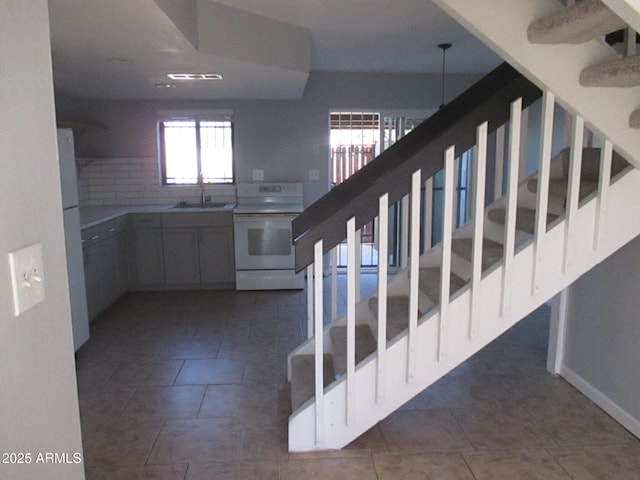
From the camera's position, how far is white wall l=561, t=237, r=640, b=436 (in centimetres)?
246

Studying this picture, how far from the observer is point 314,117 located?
5316 millimetres

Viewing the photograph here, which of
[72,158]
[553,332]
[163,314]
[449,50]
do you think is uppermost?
[449,50]

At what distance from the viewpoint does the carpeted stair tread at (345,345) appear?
2451 millimetres

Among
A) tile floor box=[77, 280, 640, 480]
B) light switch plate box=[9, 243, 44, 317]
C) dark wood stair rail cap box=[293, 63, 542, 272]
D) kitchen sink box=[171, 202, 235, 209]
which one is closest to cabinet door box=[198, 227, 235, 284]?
kitchen sink box=[171, 202, 235, 209]

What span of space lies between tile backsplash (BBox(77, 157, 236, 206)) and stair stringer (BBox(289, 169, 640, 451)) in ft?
11.7

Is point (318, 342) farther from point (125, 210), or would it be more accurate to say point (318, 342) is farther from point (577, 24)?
point (125, 210)

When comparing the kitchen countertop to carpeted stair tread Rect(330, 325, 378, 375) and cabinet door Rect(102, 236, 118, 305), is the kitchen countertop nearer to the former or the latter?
cabinet door Rect(102, 236, 118, 305)

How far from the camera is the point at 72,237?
10.7 ft

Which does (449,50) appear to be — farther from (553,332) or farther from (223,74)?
(553,332)

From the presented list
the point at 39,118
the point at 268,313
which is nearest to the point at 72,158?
the point at 268,313

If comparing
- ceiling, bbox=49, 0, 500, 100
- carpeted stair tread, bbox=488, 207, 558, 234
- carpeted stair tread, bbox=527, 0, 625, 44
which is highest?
ceiling, bbox=49, 0, 500, 100

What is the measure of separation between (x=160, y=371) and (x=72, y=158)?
156 centimetres

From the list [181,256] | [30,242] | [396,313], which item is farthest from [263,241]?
[30,242]

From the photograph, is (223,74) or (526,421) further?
(223,74)
